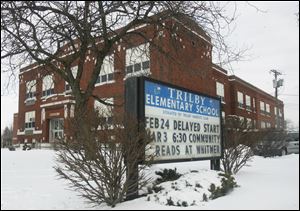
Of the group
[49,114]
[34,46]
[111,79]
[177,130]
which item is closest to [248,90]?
[111,79]

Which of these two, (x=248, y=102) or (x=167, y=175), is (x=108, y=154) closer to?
(x=167, y=175)

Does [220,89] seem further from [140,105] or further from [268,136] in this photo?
[140,105]

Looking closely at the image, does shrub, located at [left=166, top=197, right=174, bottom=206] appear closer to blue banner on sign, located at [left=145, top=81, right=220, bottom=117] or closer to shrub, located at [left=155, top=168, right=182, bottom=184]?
shrub, located at [left=155, top=168, right=182, bottom=184]

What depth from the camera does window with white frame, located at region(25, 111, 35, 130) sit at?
5391 centimetres

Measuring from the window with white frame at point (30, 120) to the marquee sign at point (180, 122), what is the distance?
44945mm

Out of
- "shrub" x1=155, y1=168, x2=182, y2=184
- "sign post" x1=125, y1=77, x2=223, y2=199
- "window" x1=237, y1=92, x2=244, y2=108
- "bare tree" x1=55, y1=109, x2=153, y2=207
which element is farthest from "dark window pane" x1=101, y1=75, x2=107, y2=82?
"bare tree" x1=55, y1=109, x2=153, y2=207

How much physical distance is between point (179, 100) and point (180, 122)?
53 centimetres

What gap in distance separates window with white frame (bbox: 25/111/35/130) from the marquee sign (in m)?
44.9

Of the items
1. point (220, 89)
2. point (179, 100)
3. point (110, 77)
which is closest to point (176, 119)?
point (179, 100)

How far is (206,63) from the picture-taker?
59.0 ft

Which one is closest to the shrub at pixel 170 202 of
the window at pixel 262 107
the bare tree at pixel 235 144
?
the bare tree at pixel 235 144

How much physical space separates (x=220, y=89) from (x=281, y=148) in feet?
66.8

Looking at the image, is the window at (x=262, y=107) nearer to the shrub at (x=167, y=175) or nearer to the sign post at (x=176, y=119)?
the sign post at (x=176, y=119)

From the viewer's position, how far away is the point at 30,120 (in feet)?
180
